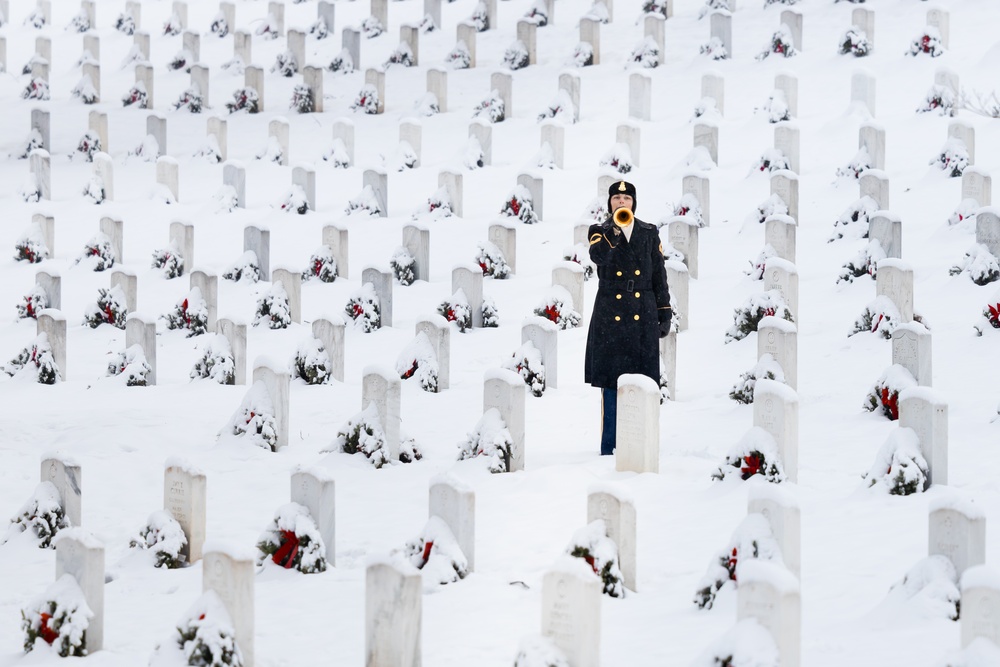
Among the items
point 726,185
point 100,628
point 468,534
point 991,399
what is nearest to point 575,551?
point 468,534

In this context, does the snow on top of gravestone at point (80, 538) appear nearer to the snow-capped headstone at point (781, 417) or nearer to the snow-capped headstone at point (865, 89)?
the snow-capped headstone at point (781, 417)

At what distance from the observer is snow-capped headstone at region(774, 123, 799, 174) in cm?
1479

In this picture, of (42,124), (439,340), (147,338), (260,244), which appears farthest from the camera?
(42,124)

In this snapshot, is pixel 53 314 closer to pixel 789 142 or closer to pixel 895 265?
pixel 895 265

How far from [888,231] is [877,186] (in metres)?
1.26

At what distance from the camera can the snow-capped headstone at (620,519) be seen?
6.70 m

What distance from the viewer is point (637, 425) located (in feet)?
27.6

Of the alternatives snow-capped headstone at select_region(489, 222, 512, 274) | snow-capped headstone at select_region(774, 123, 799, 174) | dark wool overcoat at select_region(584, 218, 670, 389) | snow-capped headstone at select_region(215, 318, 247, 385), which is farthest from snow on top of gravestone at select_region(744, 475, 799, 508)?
snow-capped headstone at select_region(774, 123, 799, 174)

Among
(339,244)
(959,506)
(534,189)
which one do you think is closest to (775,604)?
(959,506)

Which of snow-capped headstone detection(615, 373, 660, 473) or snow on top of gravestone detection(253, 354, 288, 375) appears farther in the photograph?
snow on top of gravestone detection(253, 354, 288, 375)

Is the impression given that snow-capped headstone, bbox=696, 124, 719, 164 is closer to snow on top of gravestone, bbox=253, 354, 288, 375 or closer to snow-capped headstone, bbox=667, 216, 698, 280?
snow-capped headstone, bbox=667, 216, 698, 280

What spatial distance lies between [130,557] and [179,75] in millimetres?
14785

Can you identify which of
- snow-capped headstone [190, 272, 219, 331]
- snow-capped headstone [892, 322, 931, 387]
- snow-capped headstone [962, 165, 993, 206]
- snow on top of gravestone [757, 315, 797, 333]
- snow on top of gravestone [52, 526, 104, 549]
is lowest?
snow on top of gravestone [52, 526, 104, 549]

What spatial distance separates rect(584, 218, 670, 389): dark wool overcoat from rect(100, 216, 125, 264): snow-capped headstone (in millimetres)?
6937
